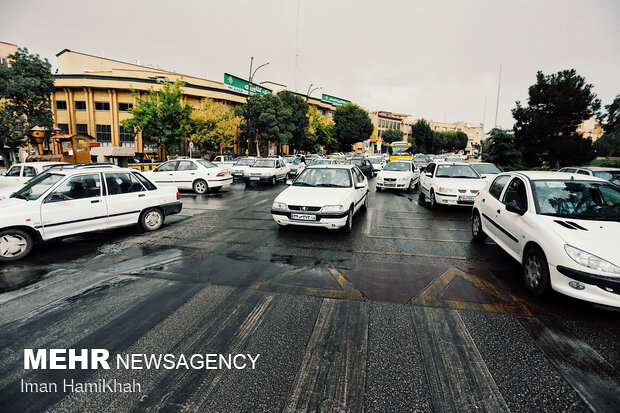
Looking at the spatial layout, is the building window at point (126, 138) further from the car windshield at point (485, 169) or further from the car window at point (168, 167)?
the car windshield at point (485, 169)

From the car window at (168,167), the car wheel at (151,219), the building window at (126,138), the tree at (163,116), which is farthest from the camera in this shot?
the building window at (126,138)

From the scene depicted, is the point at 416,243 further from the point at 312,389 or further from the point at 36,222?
the point at 36,222

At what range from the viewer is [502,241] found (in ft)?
17.8

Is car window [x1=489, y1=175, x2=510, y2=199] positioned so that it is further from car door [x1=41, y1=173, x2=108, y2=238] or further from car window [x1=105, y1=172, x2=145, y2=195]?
car door [x1=41, y1=173, x2=108, y2=238]

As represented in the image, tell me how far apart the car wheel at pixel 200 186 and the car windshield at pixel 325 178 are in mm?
7606

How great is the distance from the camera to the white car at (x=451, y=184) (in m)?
9.74

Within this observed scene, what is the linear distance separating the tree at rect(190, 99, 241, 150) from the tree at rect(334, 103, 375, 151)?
30858mm

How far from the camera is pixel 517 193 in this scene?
5301mm

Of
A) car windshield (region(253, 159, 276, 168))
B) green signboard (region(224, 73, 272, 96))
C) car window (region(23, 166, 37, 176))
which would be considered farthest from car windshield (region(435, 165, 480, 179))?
green signboard (region(224, 73, 272, 96))

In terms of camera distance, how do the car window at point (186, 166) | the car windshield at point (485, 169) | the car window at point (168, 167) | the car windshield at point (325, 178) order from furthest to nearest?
the car window at point (168, 167) < the car window at point (186, 166) < the car windshield at point (485, 169) < the car windshield at point (325, 178)

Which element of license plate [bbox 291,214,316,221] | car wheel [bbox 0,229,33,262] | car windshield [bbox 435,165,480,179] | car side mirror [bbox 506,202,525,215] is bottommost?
car wheel [bbox 0,229,33,262]

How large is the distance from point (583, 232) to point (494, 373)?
8.04 feet

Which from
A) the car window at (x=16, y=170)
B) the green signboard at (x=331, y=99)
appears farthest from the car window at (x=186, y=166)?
the green signboard at (x=331, y=99)

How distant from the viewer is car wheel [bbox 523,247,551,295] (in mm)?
3934
